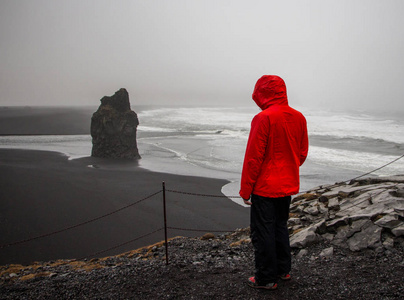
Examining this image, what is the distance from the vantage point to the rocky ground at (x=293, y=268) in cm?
371

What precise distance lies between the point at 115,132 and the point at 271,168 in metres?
18.8

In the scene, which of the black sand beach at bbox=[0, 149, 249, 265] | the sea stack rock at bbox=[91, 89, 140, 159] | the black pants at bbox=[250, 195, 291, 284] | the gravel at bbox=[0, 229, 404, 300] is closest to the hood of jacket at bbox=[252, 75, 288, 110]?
the black pants at bbox=[250, 195, 291, 284]

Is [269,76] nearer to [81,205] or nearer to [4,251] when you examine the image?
[4,251]

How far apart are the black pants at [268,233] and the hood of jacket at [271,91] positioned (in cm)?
110

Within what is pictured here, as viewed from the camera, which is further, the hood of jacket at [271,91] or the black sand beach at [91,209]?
the black sand beach at [91,209]

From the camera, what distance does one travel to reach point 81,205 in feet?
34.3

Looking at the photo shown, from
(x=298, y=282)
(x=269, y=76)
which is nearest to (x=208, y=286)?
(x=298, y=282)

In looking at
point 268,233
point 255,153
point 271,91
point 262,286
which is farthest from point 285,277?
point 271,91

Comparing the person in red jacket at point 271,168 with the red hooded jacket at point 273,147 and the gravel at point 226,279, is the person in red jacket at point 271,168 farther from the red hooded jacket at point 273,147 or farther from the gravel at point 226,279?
the gravel at point 226,279

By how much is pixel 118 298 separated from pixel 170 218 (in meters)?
5.60

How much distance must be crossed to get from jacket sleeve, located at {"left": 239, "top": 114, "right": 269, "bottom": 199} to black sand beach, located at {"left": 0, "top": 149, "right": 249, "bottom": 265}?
5.18 meters

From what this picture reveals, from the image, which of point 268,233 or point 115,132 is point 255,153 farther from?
point 115,132

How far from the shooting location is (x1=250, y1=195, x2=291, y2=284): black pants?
11.4ft

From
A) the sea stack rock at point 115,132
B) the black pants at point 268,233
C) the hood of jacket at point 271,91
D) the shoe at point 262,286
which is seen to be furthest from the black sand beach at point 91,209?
the hood of jacket at point 271,91
